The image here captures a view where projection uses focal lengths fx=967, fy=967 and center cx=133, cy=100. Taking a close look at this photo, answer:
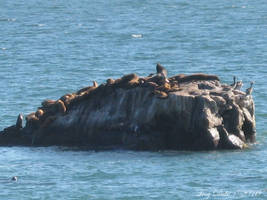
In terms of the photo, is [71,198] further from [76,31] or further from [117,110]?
[76,31]

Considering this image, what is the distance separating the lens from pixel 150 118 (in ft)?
132

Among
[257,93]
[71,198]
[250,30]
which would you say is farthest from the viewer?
[250,30]

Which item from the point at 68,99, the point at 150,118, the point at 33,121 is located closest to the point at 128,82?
the point at 150,118

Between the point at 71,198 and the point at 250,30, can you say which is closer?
the point at 71,198

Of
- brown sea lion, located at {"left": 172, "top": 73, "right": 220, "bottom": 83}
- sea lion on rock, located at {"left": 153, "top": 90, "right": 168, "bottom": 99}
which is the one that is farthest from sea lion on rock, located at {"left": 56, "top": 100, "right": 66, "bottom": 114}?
brown sea lion, located at {"left": 172, "top": 73, "right": 220, "bottom": 83}

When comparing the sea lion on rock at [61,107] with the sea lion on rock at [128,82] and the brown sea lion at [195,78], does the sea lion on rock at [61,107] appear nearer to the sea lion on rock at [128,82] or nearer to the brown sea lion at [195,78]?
the sea lion on rock at [128,82]

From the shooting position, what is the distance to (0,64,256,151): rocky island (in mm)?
39844

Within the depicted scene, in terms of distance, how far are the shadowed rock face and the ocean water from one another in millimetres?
704

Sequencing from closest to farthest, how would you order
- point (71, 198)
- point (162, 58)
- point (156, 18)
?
point (71, 198) → point (162, 58) → point (156, 18)

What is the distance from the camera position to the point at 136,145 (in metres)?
40.5

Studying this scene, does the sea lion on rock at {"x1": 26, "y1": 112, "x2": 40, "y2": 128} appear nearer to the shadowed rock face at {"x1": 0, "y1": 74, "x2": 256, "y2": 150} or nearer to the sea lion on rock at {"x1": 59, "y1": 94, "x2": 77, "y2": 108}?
the shadowed rock face at {"x1": 0, "y1": 74, "x2": 256, "y2": 150}

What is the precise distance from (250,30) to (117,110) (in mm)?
58982

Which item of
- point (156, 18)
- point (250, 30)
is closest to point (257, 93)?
point (250, 30)

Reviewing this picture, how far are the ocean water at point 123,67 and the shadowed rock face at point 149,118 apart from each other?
0.70 m
